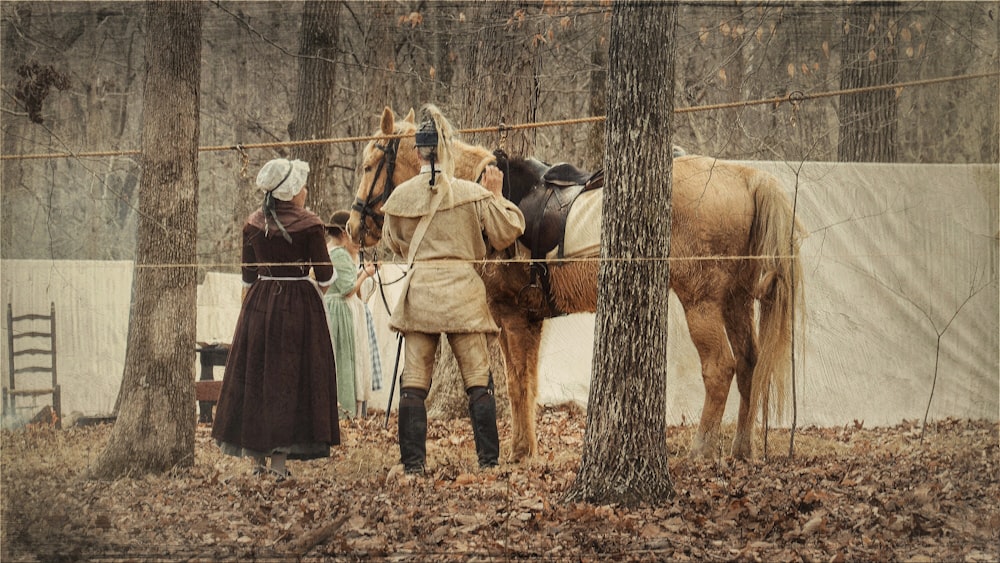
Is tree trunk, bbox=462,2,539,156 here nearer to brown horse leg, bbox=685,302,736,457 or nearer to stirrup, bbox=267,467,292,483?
brown horse leg, bbox=685,302,736,457

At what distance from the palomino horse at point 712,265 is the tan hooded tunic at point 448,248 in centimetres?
38

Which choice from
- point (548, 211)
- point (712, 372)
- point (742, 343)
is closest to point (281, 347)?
point (548, 211)

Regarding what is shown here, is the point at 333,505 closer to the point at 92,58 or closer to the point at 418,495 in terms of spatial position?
the point at 418,495

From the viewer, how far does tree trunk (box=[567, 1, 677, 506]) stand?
222 inches

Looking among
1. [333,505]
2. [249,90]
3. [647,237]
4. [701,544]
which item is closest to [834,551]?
[701,544]

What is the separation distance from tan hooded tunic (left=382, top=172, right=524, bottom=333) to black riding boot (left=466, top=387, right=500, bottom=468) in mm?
408

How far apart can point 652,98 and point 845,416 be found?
129 inches

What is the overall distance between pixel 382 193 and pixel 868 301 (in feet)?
12.4

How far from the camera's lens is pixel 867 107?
29.3 ft

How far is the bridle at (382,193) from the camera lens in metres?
6.72

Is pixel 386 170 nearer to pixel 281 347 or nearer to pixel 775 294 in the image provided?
pixel 281 347

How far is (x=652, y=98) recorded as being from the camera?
5742 mm

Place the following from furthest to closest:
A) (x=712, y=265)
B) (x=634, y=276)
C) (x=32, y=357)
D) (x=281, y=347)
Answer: (x=32, y=357), (x=712, y=265), (x=281, y=347), (x=634, y=276)

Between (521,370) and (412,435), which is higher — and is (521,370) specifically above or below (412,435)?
above
